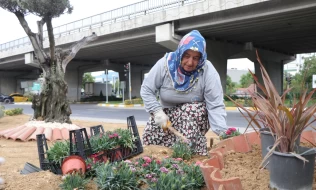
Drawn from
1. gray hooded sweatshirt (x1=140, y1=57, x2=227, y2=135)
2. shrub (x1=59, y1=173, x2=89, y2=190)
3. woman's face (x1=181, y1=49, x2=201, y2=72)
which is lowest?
shrub (x1=59, y1=173, x2=89, y2=190)

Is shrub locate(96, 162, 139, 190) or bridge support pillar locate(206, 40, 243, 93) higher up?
bridge support pillar locate(206, 40, 243, 93)

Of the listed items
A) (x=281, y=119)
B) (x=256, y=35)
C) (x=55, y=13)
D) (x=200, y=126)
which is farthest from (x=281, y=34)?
(x=281, y=119)

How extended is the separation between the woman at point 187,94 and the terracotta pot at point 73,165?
2.42 feet

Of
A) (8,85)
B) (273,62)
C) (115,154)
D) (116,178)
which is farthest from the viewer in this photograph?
(8,85)

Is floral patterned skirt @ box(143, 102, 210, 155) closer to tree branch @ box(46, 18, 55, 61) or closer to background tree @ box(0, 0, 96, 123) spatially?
background tree @ box(0, 0, 96, 123)

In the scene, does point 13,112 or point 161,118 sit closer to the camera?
point 161,118

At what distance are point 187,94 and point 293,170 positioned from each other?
1430mm

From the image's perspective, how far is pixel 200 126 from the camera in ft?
8.81

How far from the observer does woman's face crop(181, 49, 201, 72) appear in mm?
2410

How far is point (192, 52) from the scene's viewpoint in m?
2.40

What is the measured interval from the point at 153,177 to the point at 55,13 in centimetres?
594

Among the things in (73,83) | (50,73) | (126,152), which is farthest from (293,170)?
(73,83)

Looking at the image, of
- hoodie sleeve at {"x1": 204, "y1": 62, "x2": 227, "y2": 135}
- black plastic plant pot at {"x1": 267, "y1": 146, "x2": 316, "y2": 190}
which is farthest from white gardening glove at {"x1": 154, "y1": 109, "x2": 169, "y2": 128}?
black plastic plant pot at {"x1": 267, "y1": 146, "x2": 316, "y2": 190}

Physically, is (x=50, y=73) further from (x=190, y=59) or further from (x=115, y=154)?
(x=190, y=59)
